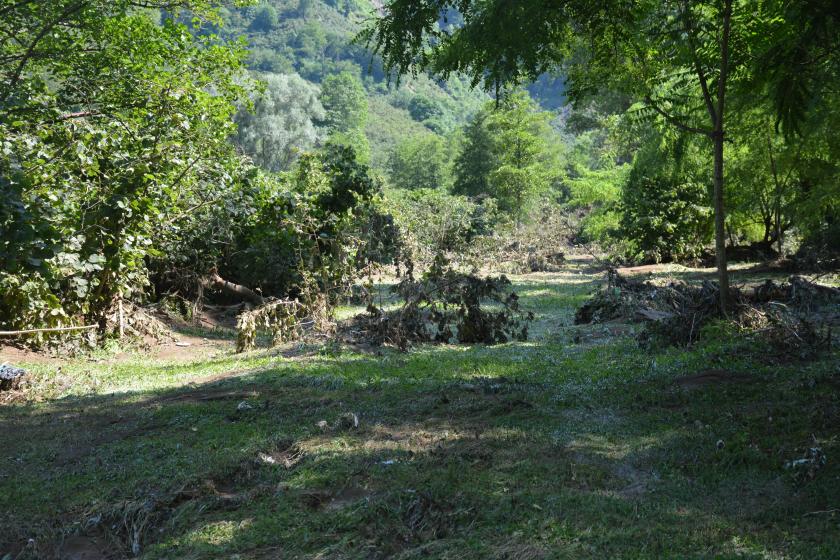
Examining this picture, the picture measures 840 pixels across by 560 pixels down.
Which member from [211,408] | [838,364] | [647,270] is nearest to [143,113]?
[211,408]

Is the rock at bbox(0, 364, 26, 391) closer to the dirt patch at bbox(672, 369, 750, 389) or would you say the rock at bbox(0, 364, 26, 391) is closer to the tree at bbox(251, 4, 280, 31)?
the dirt patch at bbox(672, 369, 750, 389)

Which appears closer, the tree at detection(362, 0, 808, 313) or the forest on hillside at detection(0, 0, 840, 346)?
the tree at detection(362, 0, 808, 313)

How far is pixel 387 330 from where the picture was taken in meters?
9.84

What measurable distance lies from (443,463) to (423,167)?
61.8 m

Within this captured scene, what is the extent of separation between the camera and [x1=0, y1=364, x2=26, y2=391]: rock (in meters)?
8.01

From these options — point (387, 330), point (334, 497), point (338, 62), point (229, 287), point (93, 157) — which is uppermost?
point (338, 62)

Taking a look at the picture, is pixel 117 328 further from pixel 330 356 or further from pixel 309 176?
pixel 309 176

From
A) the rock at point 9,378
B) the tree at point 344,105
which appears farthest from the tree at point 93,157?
the tree at point 344,105

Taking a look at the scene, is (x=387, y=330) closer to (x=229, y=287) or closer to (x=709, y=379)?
(x=709, y=379)

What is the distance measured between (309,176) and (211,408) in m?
9.65

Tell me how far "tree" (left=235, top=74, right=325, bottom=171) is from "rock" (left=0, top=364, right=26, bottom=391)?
56440mm

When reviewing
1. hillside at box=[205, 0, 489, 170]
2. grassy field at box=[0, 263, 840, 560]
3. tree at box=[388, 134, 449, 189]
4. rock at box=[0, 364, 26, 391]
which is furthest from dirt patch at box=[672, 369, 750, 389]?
hillside at box=[205, 0, 489, 170]


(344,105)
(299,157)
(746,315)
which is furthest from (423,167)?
(746,315)

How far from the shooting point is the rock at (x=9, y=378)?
26.3ft
